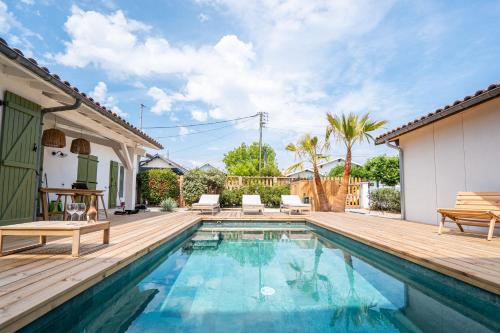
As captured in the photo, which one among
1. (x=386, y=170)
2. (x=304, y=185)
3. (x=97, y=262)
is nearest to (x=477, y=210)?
(x=97, y=262)

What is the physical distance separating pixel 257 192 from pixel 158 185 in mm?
4673

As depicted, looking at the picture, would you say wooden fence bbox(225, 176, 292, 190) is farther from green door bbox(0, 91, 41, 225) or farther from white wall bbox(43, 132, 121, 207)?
green door bbox(0, 91, 41, 225)

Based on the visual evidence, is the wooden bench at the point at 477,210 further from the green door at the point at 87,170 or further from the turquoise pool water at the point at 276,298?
the green door at the point at 87,170

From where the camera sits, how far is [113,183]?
476 inches

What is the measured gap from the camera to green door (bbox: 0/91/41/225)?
446 centimetres

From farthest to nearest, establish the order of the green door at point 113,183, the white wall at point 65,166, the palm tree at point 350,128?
the green door at point 113,183, the palm tree at point 350,128, the white wall at point 65,166

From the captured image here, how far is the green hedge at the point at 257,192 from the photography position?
13.1 meters

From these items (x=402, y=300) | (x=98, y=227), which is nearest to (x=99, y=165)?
(x=98, y=227)

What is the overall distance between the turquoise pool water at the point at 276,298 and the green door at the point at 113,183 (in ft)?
27.7

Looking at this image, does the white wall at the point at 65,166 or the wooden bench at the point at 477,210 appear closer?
the wooden bench at the point at 477,210

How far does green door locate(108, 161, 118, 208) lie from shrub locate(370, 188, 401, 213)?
11577 mm

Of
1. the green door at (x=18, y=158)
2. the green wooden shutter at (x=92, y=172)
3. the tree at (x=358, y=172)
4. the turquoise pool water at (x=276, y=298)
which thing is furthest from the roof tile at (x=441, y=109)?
the tree at (x=358, y=172)

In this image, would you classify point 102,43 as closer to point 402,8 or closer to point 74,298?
point 402,8

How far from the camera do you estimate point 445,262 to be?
3.08 meters
